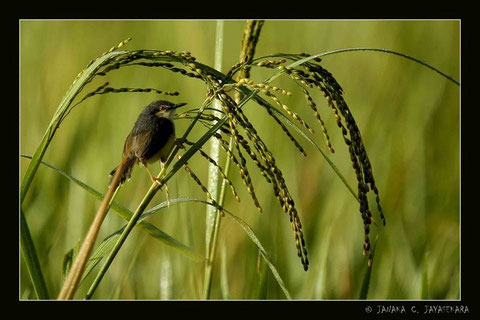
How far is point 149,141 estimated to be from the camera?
2512mm

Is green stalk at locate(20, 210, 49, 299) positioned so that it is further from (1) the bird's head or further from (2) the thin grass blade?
(1) the bird's head

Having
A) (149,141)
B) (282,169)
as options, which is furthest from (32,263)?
(282,169)

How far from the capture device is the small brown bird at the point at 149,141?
246cm

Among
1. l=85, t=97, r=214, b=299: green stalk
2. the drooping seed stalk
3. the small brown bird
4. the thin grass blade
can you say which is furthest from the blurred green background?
l=85, t=97, r=214, b=299: green stalk

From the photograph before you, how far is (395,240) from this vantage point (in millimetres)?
3502

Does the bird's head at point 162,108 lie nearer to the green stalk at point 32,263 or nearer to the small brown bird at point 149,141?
the small brown bird at point 149,141

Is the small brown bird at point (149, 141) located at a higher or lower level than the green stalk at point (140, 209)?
higher

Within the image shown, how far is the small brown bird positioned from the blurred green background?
0.57m

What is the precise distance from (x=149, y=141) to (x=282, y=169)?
5.36 feet

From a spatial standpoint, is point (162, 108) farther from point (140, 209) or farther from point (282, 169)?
point (282, 169)

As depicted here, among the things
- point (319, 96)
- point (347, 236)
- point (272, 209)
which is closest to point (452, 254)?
point (347, 236)

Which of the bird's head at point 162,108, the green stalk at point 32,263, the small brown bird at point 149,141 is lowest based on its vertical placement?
the green stalk at point 32,263

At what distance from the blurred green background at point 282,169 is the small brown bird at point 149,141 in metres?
0.57

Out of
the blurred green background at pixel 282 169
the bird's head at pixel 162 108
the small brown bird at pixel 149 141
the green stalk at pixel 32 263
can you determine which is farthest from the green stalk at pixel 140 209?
the blurred green background at pixel 282 169
